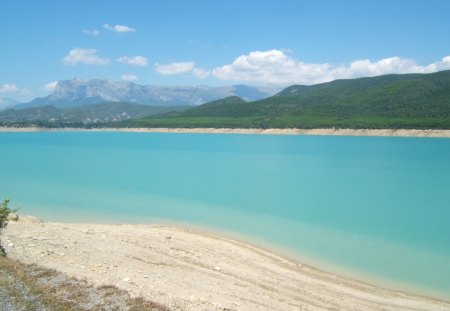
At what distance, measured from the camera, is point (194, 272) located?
37.2ft

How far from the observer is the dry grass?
7.54 m

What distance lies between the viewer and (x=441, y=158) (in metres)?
51.2

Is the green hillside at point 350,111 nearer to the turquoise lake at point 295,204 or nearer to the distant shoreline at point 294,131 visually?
the distant shoreline at point 294,131

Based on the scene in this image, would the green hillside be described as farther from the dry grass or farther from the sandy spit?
the dry grass

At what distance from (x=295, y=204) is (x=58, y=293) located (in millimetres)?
18623

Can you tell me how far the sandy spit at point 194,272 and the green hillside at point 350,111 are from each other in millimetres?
87112

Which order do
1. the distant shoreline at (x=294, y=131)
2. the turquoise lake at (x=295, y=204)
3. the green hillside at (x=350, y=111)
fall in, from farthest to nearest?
1. the green hillside at (x=350, y=111)
2. the distant shoreline at (x=294, y=131)
3. the turquoise lake at (x=295, y=204)

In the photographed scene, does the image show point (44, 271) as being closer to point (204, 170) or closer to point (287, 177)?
point (287, 177)

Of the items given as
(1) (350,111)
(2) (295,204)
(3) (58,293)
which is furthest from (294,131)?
(3) (58,293)

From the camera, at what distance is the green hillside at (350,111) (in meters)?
104

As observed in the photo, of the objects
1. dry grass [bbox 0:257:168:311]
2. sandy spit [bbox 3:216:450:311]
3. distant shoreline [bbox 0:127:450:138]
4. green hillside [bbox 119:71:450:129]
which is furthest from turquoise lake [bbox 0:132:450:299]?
green hillside [bbox 119:71:450:129]

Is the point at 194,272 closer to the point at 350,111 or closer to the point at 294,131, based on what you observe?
the point at 294,131

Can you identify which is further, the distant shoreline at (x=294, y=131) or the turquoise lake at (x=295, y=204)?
the distant shoreline at (x=294, y=131)

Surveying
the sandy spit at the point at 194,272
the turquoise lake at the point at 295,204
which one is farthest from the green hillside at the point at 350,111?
the sandy spit at the point at 194,272
